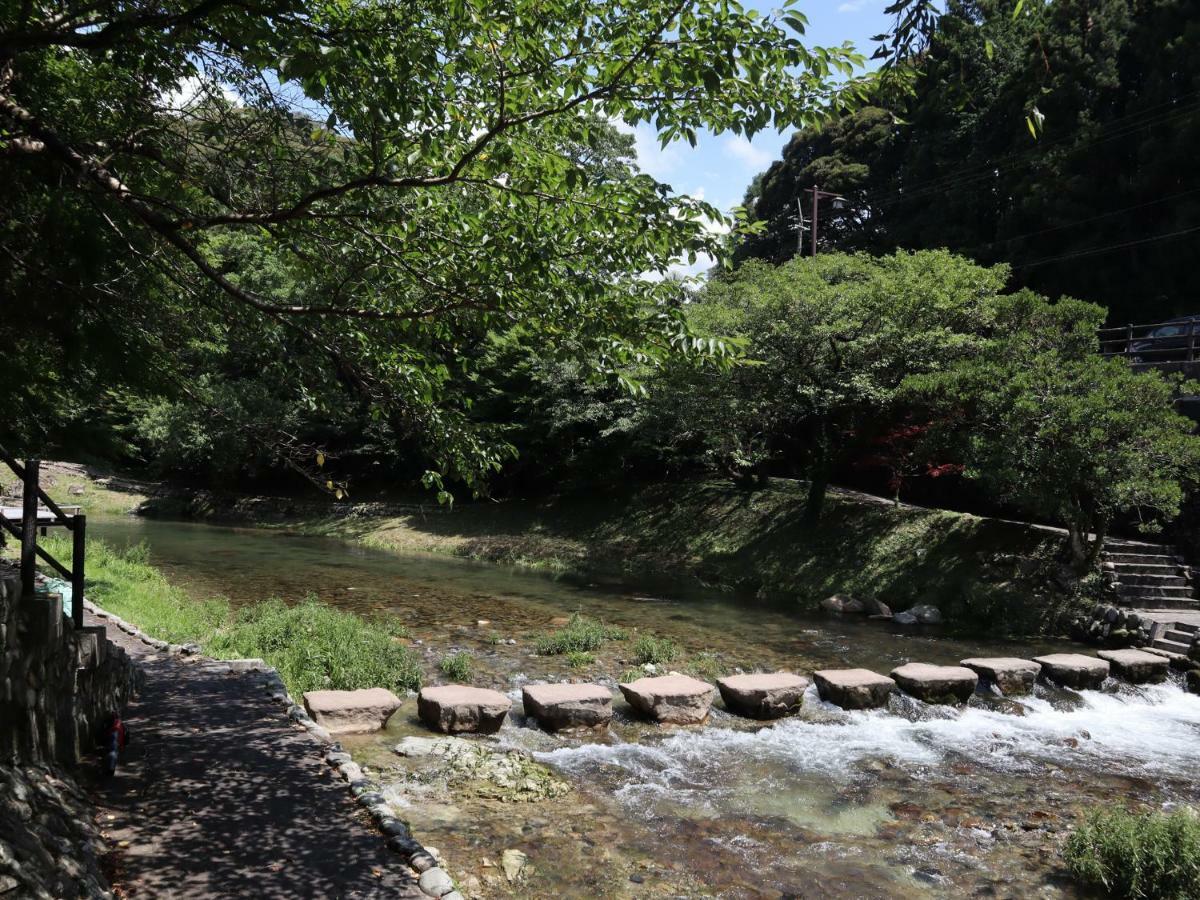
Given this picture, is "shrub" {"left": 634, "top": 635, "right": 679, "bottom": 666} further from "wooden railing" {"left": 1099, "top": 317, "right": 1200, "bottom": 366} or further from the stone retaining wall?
"wooden railing" {"left": 1099, "top": 317, "right": 1200, "bottom": 366}

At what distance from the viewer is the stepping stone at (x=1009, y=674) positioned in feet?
35.0

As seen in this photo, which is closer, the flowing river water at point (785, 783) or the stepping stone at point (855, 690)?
the flowing river water at point (785, 783)

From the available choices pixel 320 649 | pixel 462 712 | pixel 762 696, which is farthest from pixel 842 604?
A: pixel 320 649

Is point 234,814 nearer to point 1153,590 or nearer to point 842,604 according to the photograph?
point 842,604

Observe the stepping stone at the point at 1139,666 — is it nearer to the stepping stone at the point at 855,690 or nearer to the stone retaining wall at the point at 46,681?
the stepping stone at the point at 855,690

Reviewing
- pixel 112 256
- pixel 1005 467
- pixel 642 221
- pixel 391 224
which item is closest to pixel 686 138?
pixel 642 221

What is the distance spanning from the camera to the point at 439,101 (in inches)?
185

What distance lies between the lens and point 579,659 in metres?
11.2

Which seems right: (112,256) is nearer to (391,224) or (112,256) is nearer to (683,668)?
(391,224)

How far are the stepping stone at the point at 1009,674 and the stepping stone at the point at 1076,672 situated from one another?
28 cm

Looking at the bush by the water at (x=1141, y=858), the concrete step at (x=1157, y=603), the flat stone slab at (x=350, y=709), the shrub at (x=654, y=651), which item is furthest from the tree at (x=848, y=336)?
the bush by the water at (x=1141, y=858)

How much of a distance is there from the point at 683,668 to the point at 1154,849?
6.33 m

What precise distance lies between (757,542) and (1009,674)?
11.1 metres

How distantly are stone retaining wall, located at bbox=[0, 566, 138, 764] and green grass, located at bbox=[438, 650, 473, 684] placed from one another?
455 centimetres
